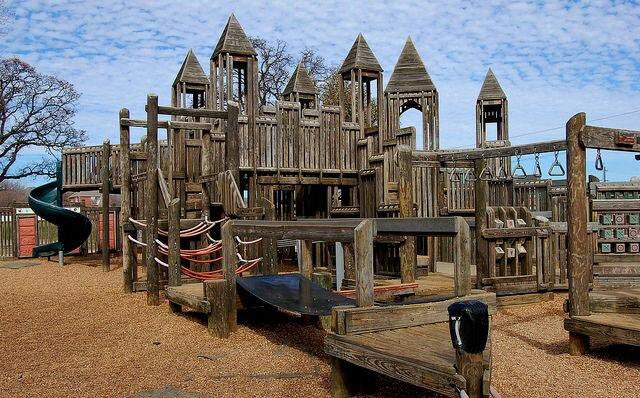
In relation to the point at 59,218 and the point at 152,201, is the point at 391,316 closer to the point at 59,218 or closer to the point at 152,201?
the point at 152,201

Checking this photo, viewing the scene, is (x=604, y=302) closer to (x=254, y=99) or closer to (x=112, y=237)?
(x=254, y=99)

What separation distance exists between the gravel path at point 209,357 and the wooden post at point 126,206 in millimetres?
1419

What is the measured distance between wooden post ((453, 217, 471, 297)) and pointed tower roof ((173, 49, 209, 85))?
2008 centimetres

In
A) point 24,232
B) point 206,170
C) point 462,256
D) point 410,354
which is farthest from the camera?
point 24,232

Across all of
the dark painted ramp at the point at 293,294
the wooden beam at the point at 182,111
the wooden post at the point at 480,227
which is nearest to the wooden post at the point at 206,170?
the wooden beam at the point at 182,111

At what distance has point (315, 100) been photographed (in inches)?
1047

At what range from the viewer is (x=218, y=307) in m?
8.12

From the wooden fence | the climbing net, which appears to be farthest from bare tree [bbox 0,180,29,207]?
the climbing net

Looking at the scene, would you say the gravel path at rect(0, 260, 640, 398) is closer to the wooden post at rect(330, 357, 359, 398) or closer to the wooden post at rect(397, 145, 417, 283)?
the wooden post at rect(330, 357, 359, 398)

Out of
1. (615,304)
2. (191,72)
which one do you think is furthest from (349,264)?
(191,72)

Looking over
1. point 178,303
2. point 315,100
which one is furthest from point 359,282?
point 315,100

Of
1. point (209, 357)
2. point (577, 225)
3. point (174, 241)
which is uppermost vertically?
Result: point (577, 225)

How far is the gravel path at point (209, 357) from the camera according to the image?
586 centimetres

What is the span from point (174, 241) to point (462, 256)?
5.62 m
